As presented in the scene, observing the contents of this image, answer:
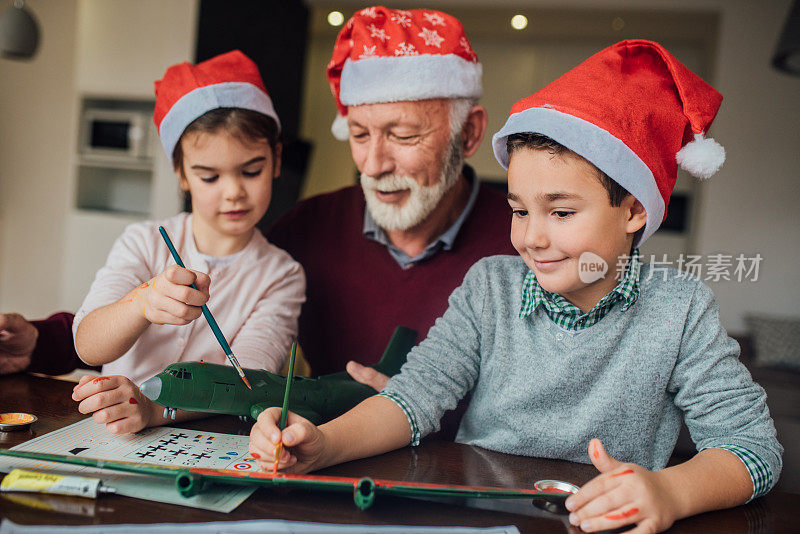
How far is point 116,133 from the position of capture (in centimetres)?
408

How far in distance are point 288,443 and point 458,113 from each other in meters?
1.01

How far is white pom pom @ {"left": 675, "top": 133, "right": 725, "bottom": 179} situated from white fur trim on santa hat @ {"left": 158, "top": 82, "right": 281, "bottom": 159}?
813 millimetres

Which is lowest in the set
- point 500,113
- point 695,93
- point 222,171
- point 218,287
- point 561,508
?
point 561,508

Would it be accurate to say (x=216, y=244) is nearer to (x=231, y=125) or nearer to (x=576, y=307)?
(x=231, y=125)

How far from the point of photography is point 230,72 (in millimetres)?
1339

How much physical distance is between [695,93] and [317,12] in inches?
163

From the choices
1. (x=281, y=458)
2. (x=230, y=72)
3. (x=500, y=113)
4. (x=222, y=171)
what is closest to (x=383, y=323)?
(x=222, y=171)

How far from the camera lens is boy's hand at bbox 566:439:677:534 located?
70 cm

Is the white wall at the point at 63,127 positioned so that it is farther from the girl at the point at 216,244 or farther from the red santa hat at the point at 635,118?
the red santa hat at the point at 635,118

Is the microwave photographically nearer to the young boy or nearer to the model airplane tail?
the model airplane tail

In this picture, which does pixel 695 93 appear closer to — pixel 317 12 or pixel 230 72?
pixel 230 72

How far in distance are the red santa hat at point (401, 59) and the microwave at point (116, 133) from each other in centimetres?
290

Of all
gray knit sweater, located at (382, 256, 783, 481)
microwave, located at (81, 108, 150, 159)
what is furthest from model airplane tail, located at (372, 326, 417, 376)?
microwave, located at (81, 108, 150, 159)

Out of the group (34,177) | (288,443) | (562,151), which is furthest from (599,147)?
(34,177)
